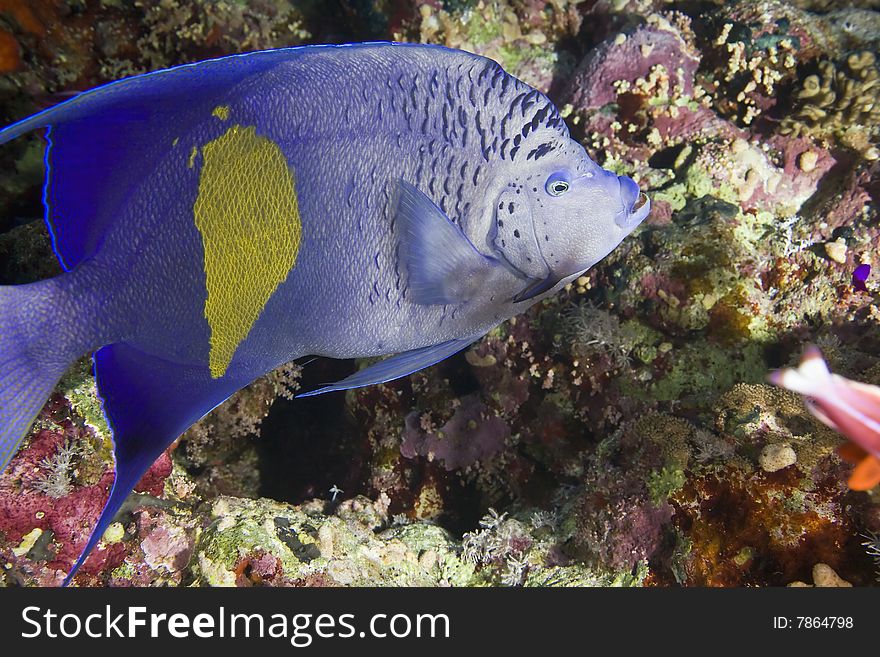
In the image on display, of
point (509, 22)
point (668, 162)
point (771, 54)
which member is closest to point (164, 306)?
point (668, 162)

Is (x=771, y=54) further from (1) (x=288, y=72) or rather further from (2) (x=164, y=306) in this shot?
(2) (x=164, y=306)

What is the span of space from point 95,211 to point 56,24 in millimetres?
2980

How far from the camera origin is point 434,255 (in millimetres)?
1378

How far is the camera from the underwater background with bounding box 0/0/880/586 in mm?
2082

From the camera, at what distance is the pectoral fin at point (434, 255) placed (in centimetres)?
136

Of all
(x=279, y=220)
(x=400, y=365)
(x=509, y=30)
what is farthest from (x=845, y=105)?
(x=279, y=220)

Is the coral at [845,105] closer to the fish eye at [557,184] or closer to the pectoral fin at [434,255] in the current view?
the fish eye at [557,184]

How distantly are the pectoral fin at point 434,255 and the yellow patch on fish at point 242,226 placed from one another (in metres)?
0.29

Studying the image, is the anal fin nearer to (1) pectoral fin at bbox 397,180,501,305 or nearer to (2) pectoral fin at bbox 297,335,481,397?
(2) pectoral fin at bbox 297,335,481,397

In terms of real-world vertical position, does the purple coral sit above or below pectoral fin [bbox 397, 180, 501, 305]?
below

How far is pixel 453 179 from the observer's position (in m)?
1.42

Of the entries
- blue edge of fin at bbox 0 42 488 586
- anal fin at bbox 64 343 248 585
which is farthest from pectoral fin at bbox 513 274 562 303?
anal fin at bbox 64 343 248 585

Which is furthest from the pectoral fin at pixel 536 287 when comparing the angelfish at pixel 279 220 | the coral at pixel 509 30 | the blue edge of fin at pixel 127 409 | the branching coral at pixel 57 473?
the coral at pixel 509 30

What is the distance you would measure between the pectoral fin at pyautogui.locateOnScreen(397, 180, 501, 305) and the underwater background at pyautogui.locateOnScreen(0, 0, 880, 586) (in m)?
1.22
